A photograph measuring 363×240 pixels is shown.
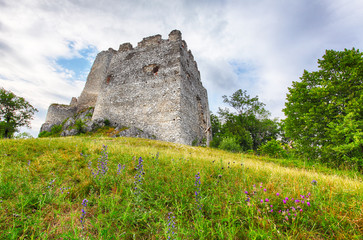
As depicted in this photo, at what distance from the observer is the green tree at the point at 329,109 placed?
7867mm

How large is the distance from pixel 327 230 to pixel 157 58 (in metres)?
19.6

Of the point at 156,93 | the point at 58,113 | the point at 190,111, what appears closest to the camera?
the point at 156,93

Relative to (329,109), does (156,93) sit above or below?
above

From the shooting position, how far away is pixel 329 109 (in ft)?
30.3

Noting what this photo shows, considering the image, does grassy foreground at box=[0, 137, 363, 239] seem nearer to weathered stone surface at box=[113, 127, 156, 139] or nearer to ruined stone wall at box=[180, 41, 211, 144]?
weathered stone surface at box=[113, 127, 156, 139]

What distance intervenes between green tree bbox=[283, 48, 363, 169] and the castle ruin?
29.5 ft

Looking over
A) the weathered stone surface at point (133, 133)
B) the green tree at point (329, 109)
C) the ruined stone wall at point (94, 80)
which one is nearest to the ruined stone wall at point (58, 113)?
the ruined stone wall at point (94, 80)

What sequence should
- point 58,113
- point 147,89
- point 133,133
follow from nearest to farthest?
point 133,133, point 147,89, point 58,113

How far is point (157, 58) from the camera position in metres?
18.7

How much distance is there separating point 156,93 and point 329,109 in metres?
14.1

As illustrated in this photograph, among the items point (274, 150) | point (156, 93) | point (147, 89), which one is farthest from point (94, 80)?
point (274, 150)

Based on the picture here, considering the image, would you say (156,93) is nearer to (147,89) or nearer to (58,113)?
(147,89)

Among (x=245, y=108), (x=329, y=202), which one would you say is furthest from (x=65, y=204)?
(x=245, y=108)

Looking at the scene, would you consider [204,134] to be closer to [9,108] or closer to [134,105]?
[134,105]
